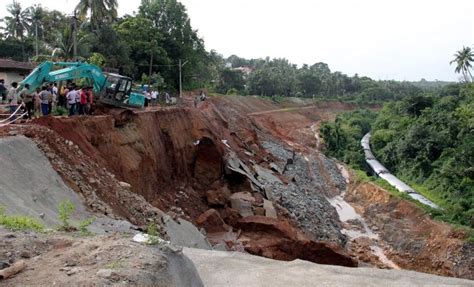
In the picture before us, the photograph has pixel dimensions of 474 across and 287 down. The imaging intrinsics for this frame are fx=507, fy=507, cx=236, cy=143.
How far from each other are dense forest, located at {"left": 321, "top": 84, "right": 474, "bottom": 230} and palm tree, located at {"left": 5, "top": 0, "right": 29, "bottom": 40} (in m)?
38.9

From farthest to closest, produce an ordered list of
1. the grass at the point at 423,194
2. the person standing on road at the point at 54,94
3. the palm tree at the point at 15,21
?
the palm tree at the point at 15,21
the grass at the point at 423,194
the person standing on road at the point at 54,94

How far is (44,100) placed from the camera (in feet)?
58.9

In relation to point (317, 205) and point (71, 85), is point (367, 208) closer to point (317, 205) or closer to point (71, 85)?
point (317, 205)

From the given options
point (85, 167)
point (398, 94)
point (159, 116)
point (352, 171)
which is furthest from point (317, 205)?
point (398, 94)

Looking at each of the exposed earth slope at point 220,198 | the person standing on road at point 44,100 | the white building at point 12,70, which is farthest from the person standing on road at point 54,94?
the white building at point 12,70

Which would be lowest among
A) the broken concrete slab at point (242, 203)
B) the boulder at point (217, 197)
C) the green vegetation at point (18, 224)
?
the broken concrete slab at point (242, 203)

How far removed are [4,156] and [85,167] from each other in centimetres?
273

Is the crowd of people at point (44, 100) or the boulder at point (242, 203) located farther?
the boulder at point (242, 203)

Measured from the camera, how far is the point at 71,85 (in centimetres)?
2020

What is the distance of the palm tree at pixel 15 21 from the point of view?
202ft

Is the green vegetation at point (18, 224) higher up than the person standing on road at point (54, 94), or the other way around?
the person standing on road at point (54, 94)

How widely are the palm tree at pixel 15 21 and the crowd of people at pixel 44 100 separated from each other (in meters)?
46.6

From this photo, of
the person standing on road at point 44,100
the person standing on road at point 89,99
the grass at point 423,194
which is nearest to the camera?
the person standing on road at point 44,100

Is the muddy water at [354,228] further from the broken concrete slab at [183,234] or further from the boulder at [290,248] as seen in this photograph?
the broken concrete slab at [183,234]
